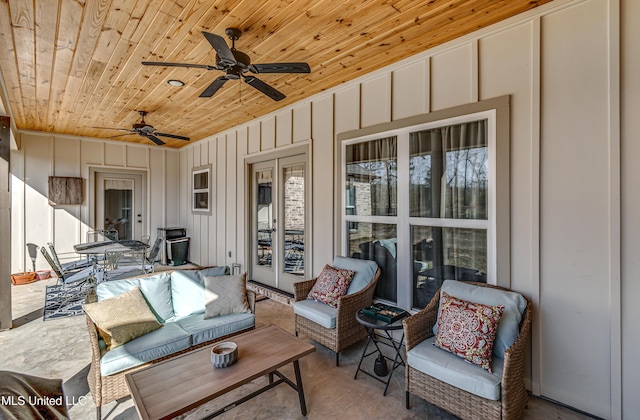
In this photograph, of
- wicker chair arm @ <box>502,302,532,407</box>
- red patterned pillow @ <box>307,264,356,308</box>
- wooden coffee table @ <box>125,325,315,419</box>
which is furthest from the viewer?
red patterned pillow @ <box>307,264,356,308</box>

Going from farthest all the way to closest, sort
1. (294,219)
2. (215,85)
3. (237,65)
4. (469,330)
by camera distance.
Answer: (294,219) < (215,85) < (237,65) < (469,330)

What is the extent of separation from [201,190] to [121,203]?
2059 mm

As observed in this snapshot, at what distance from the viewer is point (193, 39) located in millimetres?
2727

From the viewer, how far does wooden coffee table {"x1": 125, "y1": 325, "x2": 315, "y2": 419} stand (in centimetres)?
159

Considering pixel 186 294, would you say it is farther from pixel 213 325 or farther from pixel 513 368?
pixel 513 368

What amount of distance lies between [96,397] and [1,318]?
2644mm

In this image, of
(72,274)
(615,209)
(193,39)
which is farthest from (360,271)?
(72,274)

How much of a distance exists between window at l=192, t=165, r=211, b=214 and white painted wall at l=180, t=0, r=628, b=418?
5227 mm

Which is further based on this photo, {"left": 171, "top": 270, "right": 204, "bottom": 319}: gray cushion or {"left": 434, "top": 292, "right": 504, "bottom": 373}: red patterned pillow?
{"left": 171, "top": 270, "right": 204, "bottom": 319}: gray cushion

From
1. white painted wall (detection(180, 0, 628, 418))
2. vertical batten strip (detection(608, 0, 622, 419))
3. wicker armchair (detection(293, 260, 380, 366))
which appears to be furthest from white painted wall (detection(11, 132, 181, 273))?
vertical batten strip (detection(608, 0, 622, 419))

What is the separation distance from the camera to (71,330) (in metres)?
3.49

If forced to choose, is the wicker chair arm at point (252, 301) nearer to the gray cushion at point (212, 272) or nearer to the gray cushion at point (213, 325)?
the gray cushion at point (213, 325)

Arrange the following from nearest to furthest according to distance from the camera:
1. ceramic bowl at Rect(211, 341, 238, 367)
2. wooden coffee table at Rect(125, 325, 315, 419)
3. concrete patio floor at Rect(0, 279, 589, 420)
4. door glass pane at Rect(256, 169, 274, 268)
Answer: wooden coffee table at Rect(125, 325, 315, 419)
ceramic bowl at Rect(211, 341, 238, 367)
concrete patio floor at Rect(0, 279, 589, 420)
door glass pane at Rect(256, 169, 274, 268)

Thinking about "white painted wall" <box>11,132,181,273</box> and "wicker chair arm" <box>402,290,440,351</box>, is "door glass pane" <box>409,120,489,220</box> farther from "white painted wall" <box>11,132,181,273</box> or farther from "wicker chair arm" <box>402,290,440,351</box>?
"white painted wall" <box>11,132,181,273</box>
